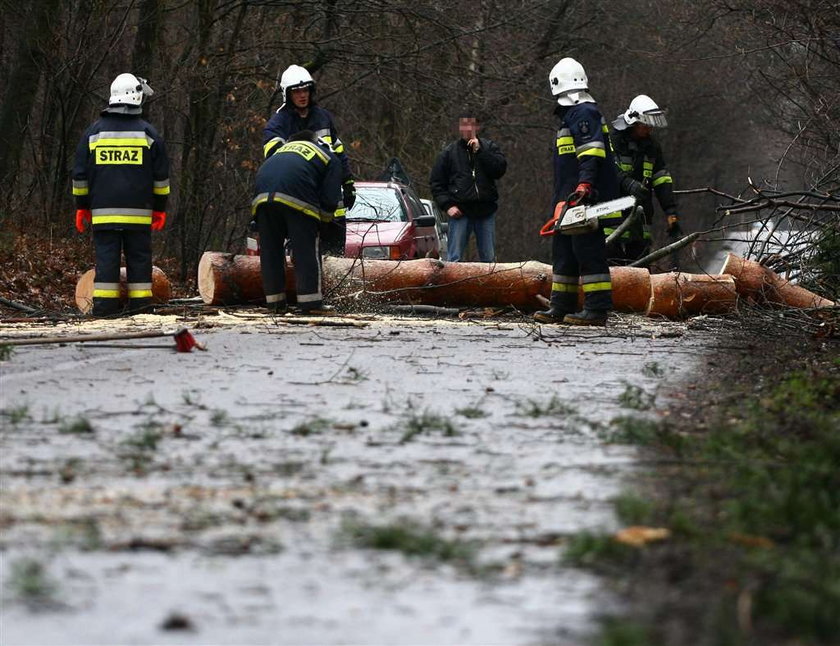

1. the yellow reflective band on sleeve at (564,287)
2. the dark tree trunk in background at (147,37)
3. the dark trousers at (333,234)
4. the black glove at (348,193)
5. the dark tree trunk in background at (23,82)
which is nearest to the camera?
the yellow reflective band on sleeve at (564,287)

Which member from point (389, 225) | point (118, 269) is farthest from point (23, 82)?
point (118, 269)

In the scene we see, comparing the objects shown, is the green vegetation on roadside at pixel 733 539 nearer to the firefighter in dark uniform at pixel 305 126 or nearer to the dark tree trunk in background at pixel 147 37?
the firefighter in dark uniform at pixel 305 126

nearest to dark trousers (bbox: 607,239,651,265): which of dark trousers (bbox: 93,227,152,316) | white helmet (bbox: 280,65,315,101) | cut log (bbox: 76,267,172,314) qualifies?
white helmet (bbox: 280,65,315,101)

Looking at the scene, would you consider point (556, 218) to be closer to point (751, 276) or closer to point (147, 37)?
point (751, 276)

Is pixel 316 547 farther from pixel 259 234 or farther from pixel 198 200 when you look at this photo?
pixel 198 200

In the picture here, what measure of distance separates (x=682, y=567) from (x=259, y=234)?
9528 mm

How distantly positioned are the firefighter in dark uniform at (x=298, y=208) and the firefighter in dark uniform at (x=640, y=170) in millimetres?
3425

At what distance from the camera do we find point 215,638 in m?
3.04

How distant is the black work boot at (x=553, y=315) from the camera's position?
508 inches

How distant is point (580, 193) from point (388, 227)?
17.4 ft

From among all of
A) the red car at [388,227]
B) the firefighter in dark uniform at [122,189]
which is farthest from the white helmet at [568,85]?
the red car at [388,227]

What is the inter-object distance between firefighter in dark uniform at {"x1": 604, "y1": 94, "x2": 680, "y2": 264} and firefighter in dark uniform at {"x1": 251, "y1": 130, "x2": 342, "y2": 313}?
11.2 feet

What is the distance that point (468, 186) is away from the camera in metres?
17.0

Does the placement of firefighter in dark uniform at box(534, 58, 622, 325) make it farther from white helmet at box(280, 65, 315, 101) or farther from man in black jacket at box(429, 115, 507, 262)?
man in black jacket at box(429, 115, 507, 262)
